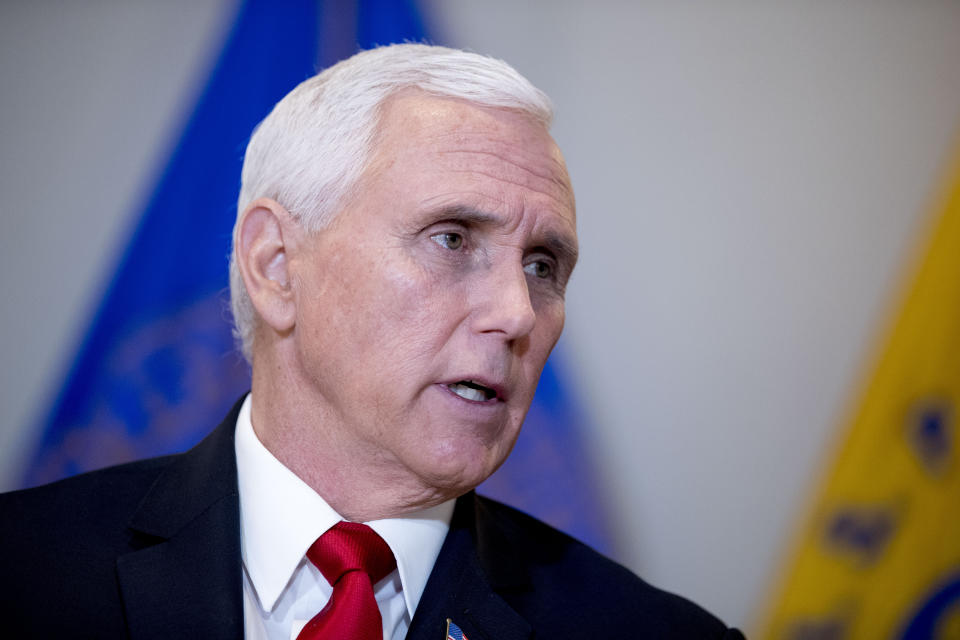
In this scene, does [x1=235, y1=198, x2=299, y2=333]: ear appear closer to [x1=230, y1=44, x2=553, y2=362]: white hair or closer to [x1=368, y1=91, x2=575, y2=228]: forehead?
[x1=230, y1=44, x2=553, y2=362]: white hair

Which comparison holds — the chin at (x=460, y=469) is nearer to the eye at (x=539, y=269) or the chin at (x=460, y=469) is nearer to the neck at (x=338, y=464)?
the neck at (x=338, y=464)

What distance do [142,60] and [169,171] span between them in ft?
1.21

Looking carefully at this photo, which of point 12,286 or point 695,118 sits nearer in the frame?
point 12,286

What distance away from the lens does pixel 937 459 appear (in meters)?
3.30

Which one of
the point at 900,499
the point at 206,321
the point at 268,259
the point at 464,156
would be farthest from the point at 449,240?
the point at 900,499

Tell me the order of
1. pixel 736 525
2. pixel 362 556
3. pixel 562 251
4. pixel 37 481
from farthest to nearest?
pixel 736 525 < pixel 37 481 < pixel 562 251 < pixel 362 556

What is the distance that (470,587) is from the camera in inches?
74.7

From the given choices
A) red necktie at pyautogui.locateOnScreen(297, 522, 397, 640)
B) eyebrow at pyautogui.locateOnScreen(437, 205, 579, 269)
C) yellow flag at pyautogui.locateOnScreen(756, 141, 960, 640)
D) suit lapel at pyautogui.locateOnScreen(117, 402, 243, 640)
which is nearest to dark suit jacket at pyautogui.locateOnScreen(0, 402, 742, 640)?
suit lapel at pyautogui.locateOnScreen(117, 402, 243, 640)

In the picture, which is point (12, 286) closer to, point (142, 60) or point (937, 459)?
point (142, 60)

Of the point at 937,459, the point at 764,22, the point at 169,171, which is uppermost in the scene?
the point at 764,22

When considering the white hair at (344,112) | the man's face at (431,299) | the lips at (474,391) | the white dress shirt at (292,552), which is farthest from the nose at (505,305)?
the white dress shirt at (292,552)

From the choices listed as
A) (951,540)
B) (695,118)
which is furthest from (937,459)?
(695,118)

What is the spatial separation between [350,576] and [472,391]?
419 millimetres

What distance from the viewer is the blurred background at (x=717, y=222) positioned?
3164 millimetres
